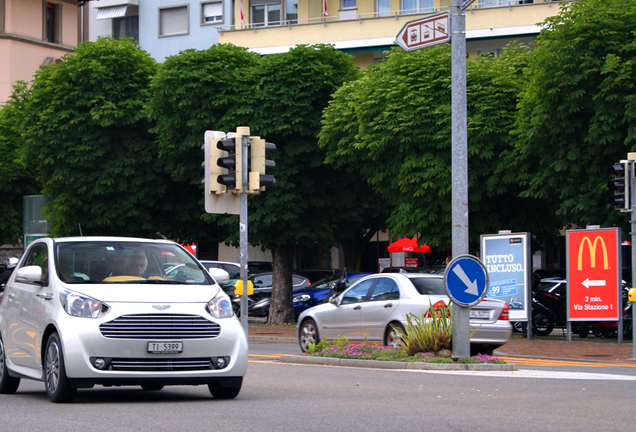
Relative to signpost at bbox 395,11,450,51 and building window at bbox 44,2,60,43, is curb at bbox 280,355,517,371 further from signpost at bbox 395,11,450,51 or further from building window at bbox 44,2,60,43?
building window at bbox 44,2,60,43

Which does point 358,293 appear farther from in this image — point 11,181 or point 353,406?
point 11,181

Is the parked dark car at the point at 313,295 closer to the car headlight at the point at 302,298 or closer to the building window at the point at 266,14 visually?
the car headlight at the point at 302,298

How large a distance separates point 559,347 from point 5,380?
13879 mm

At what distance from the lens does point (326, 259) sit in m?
53.0

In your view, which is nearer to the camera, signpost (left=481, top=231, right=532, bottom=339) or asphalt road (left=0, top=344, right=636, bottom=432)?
asphalt road (left=0, top=344, right=636, bottom=432)

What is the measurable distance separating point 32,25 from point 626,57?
45284mm

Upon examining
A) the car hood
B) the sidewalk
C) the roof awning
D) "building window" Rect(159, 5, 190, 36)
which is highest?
the roof awning

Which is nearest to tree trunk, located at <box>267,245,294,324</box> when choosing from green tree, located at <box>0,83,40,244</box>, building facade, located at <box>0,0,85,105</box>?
green tree, located at <box>0,83,40,244</box>

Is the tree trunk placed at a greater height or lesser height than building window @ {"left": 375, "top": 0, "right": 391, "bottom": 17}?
lesser

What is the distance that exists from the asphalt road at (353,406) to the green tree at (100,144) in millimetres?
20470

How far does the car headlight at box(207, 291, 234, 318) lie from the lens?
9.41 m

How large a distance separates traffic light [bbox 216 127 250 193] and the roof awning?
150 feet

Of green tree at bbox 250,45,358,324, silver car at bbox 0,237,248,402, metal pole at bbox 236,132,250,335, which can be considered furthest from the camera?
green tree at bbox 250,45,358,324

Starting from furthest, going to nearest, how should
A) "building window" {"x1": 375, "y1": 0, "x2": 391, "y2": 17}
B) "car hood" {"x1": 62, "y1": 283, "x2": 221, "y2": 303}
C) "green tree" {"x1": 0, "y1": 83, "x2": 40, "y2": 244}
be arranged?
"building window" {"x1": 375, "y1": 0, "x2": 391, "y2": 17}, "green tree" {"x1": 0, "y1": 83, "x2": 40, "y2": 244}, "car hood" {"x1": 62, "y1": 283, "x2": 221, "y2": 303}
